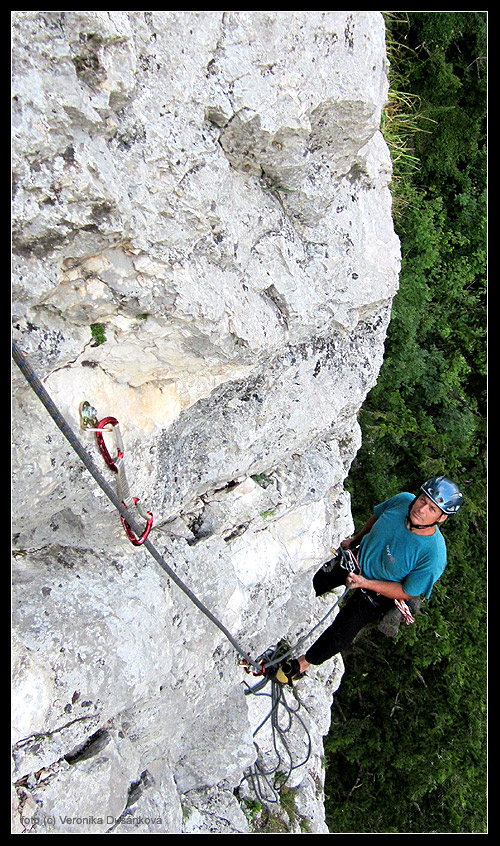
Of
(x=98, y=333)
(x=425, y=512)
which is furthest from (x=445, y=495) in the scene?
(x=98, y=333)

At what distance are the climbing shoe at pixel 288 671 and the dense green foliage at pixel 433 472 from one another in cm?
315

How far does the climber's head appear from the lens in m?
3.86

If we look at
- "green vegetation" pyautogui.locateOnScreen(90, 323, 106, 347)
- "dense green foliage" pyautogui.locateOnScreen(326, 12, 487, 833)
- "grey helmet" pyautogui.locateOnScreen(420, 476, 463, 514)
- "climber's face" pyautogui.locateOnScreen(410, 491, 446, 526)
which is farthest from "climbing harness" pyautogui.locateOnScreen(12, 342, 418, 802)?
"dense green foliage" pyautogui.locateOnScreen(326, 12, 487, 833)

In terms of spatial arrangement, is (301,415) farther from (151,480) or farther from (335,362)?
(151,480)

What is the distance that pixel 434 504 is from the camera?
12.8ft

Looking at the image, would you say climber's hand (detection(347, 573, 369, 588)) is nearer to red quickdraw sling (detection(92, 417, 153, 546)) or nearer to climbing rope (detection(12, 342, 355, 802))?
climbing rope (detection(12, 342, 355, 802))

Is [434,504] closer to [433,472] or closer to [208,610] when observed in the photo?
[208,610]

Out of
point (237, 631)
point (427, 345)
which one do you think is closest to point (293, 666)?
point (237, 631)

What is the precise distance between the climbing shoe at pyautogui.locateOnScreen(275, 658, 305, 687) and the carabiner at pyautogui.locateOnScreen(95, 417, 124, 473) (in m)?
2.53

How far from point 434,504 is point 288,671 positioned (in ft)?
5.31

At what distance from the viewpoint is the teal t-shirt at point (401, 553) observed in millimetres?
4047

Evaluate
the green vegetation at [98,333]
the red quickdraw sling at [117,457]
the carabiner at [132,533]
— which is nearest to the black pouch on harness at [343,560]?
the carabiner at [132,533]

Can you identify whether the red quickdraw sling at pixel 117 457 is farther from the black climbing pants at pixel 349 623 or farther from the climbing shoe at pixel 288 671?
the black climbing pants at pixel 349 623

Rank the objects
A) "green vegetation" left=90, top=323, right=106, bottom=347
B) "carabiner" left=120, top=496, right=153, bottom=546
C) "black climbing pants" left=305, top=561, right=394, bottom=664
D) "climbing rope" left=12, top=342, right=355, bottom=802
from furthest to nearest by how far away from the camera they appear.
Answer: "black climbing pants" left=305, top=561, right=394, bottom=664 → "carabiner" left=120, top=496, right=153, bottom=546 → "green vegetation" left=90, top=323, right=106, bottom=347 → "climbing rope" left=12, top=342, right=355, bottom=802
